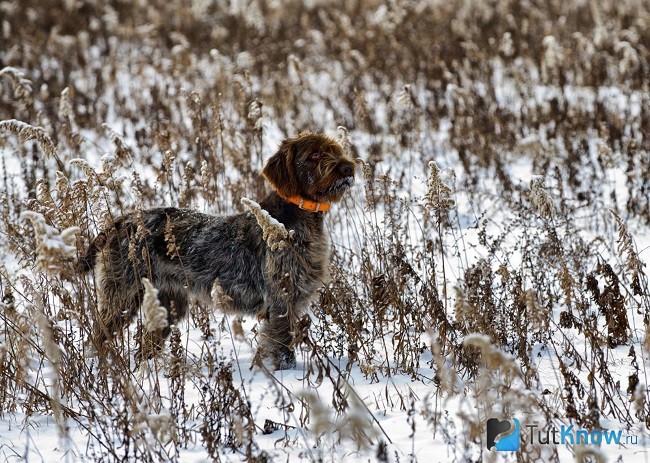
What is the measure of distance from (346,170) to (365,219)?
58 cm

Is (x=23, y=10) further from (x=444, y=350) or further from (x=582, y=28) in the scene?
(x=444, y=350)

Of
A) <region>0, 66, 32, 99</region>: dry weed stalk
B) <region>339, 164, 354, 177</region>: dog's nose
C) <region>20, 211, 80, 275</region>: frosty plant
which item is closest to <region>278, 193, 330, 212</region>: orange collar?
<region>339, 164, 354, 177</region>: dog's nose

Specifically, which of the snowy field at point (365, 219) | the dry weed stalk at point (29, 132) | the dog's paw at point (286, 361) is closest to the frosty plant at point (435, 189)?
the snowy field at point (365, 219)

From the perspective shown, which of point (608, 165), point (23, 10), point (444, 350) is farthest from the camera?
point (23, 10)

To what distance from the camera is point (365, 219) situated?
198 inches

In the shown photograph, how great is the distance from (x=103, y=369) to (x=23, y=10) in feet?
42.3

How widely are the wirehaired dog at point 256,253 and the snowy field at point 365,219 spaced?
0.19 m

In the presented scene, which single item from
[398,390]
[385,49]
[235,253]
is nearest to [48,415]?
[235,253]

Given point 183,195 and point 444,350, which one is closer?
point 444,350

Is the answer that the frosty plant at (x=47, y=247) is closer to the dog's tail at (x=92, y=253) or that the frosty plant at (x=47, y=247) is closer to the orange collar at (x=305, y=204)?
the dog's tail at (x=92, y=253)

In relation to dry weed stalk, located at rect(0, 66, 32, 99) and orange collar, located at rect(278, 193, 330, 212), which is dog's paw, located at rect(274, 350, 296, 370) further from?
dry weed stalk, located at rect(0, 66, 32, 99)

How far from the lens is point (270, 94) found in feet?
31.5

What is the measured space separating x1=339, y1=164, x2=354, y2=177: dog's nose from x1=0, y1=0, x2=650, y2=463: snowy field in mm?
126

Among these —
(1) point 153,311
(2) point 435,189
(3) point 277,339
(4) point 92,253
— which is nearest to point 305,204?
(3) point 277,339
